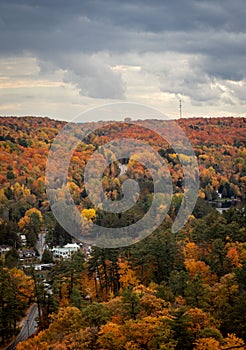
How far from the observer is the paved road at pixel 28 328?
27812mm

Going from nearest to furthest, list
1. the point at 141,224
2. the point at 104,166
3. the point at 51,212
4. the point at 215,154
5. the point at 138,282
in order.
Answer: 1. the point at 138,282
2. the point at 141,224
3. the point at 51,212
4. the point at 104,166
5. the point at 215,154

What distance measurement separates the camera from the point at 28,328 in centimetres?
2903

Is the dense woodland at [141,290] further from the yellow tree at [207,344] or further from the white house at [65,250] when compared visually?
the white house at [65,250]

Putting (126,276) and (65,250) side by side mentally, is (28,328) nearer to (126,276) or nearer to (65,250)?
(126,276)

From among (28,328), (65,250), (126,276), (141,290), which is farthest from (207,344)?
(65,250)

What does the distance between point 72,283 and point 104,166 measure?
145ft

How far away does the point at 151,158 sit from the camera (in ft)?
249

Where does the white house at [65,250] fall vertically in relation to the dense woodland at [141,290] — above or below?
below

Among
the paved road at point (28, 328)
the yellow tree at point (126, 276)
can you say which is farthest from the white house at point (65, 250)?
the yellow tree at point (126, 276)

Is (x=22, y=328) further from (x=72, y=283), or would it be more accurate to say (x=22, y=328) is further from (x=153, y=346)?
(x=153, y=346)

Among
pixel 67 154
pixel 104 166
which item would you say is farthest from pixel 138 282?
pixel 67 154

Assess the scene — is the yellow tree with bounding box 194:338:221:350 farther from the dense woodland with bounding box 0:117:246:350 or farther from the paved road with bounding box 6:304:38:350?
the paved road with bounding box 6:304:38:350

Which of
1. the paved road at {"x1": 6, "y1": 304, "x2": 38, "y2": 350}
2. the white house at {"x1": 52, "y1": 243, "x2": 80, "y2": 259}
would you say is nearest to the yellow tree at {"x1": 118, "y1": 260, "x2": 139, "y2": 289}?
the paved road at {"x1": 6, "y1": 304, "x2": 38, "y2": 350}

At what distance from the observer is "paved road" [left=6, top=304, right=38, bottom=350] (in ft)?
91.2
